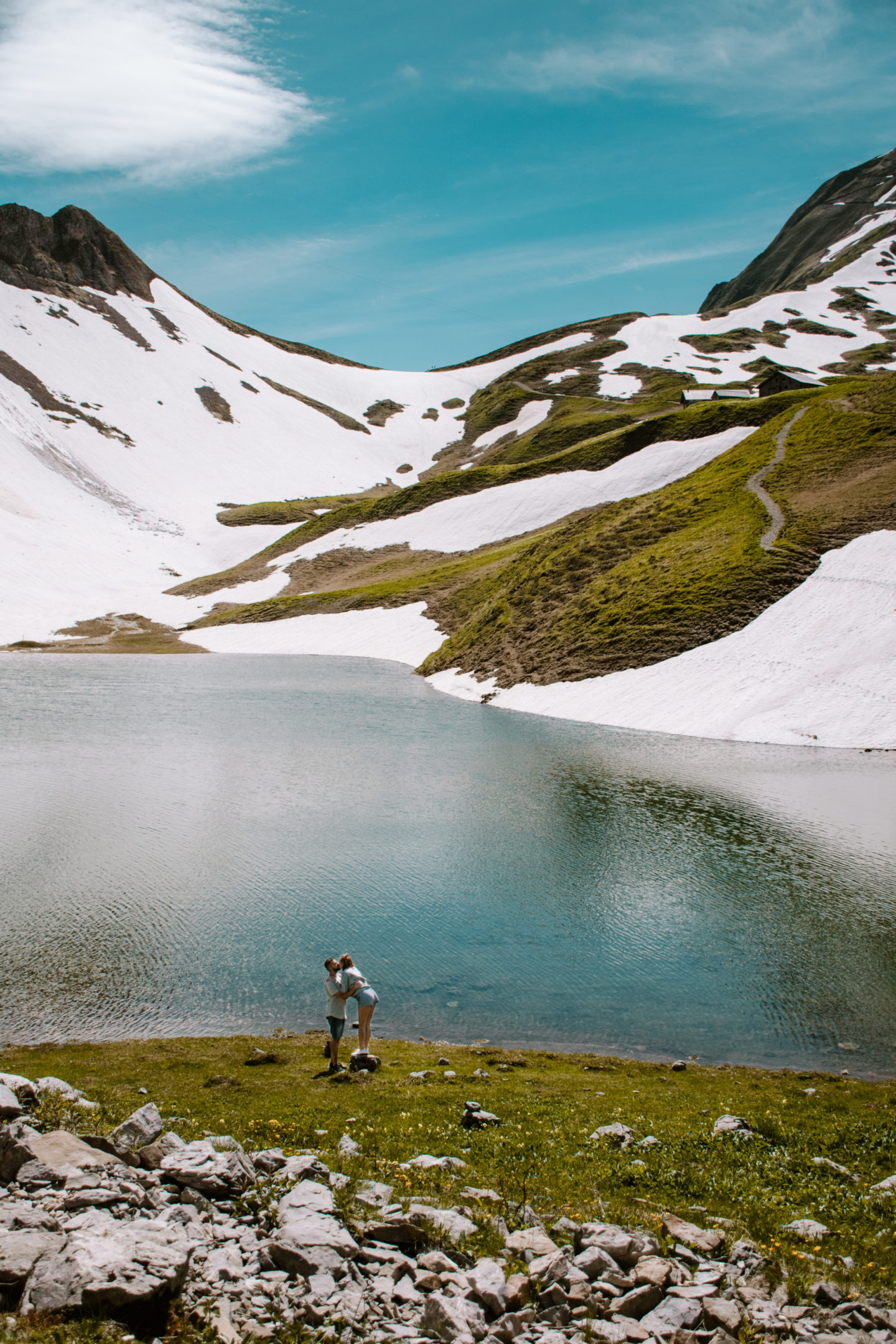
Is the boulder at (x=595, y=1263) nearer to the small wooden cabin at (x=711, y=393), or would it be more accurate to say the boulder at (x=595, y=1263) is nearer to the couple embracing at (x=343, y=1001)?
the couple embracing at (x=343, y=1001)

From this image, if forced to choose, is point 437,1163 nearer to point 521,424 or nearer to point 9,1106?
point 9,1106

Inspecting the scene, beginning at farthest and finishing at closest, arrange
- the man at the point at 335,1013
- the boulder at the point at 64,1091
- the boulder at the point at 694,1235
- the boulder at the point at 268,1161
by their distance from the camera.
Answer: the man at the point at 335,1013, the boulder at the point at 64,1091, the boulder at the point at 268,1161, the boulder at the point at 694,1235

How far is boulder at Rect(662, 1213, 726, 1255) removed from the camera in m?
7.94

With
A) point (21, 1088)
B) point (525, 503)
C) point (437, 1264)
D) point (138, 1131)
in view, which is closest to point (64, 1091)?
point (21, 1088)

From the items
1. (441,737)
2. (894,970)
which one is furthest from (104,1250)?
(441,737)

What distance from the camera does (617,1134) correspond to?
10.9 metres

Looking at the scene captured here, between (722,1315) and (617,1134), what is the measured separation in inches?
161

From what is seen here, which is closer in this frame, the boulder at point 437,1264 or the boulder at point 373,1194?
the boulder at point 437,1264

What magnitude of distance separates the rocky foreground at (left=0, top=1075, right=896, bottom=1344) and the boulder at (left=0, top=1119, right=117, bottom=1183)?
17 millimetres

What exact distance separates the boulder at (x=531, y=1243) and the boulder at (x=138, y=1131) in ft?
13.1

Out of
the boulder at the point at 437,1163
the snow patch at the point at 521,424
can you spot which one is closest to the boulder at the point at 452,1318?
the boulder at the point at 437,1163

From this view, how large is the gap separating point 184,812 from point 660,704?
29208 mm

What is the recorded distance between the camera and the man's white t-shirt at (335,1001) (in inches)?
548

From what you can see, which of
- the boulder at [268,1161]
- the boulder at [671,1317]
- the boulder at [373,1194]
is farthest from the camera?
the boulder at [268,1161]
